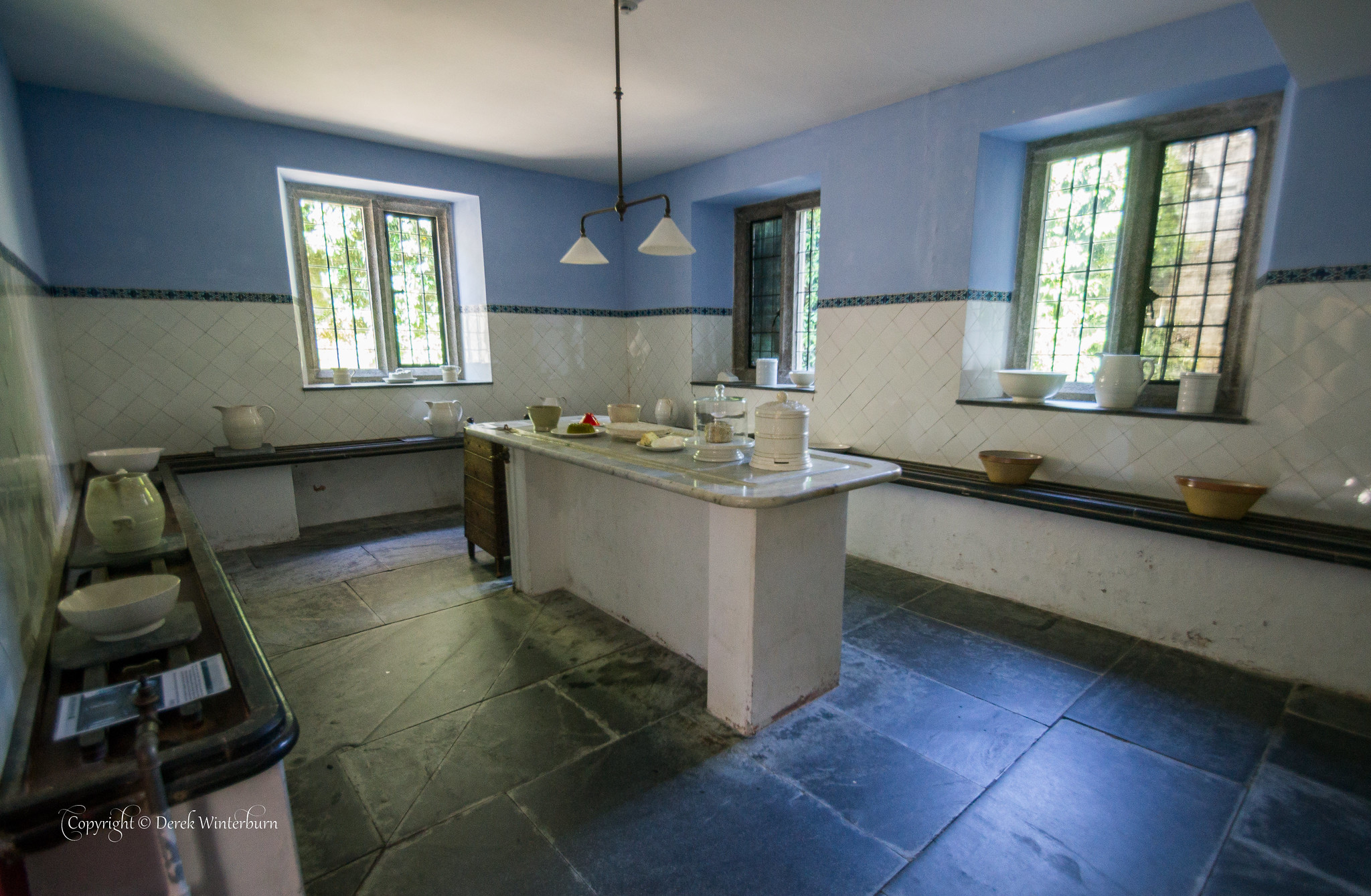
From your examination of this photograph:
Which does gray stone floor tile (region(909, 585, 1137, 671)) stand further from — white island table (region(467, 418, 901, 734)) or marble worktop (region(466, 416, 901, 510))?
marble worktop (region(466, 416, 901, 510))

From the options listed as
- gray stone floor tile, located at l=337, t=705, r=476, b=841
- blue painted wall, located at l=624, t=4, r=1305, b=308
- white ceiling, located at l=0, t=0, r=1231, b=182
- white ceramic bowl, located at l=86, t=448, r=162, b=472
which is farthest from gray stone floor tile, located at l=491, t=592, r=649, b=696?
white ceiling, located at l=0, t=0, r=1231, b=182

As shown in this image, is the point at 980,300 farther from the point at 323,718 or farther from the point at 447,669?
the point at 323,718

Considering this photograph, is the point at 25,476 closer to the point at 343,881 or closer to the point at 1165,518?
the point at 343,881

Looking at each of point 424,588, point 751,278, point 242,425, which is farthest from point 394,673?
point 751,278

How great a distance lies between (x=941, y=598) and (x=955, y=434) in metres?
0.94

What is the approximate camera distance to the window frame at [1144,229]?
2875mm

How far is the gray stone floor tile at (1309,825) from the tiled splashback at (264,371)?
416 centimetres

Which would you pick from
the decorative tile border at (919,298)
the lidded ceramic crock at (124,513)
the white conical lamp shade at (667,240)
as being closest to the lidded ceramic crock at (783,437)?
the white conical lamp shade at (667,240)

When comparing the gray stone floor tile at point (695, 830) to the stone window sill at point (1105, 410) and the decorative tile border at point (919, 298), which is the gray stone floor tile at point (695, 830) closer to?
the stone window sill at point (1105, 410)

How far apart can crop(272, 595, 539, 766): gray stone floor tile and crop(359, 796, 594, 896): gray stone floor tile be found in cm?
60

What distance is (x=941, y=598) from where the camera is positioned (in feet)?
11.1

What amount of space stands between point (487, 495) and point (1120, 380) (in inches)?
131

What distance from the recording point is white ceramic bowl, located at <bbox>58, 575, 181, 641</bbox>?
1.39 meters

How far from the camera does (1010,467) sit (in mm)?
3229
